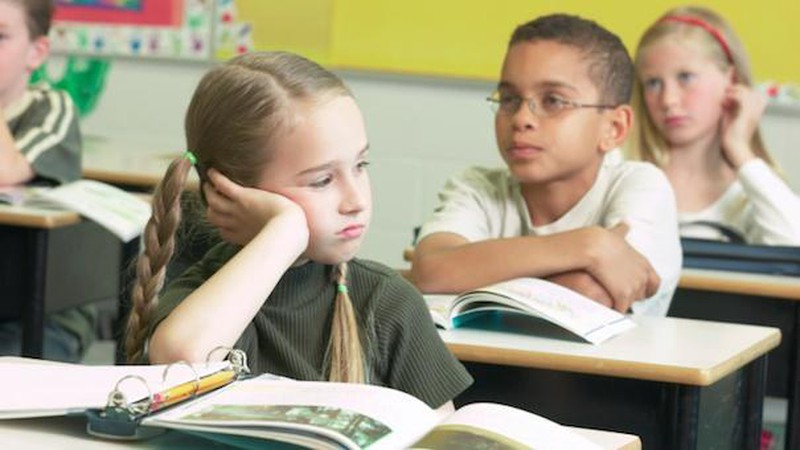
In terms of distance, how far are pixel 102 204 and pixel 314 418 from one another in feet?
6.97

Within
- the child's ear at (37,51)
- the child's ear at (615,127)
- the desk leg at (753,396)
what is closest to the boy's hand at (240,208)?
the desk leg at (753,396)

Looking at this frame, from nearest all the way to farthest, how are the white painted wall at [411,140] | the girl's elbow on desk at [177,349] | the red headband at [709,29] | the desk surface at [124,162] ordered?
the girl's elbow on desk at [177,349]
the red headband at [709,29]
the desk surface at [124,162]
the white painted wall at [411,140]

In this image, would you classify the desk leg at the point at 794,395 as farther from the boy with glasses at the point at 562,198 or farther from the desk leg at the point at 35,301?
the desk leg at the point at 35,301

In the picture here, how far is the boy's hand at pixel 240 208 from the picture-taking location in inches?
71.4

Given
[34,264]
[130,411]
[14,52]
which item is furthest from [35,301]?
[130,411]

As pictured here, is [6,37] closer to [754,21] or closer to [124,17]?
[124,17]

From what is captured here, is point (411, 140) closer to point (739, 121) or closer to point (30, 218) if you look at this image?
point (739, 121)

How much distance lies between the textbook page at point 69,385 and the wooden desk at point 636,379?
737mm

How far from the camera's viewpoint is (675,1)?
13.9 feet

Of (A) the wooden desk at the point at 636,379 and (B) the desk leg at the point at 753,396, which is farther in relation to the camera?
(B) the desk leg at the point at 753,396

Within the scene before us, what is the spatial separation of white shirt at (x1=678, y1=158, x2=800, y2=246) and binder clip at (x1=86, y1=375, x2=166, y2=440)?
7.04ft

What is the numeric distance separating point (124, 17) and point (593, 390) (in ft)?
10.3

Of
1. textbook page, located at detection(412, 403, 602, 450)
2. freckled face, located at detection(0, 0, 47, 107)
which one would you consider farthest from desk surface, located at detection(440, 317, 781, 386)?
freckled face, located at detection(0, 0, 47, 107)

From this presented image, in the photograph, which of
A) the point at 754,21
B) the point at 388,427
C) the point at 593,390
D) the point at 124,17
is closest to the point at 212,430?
the point at 388,427
